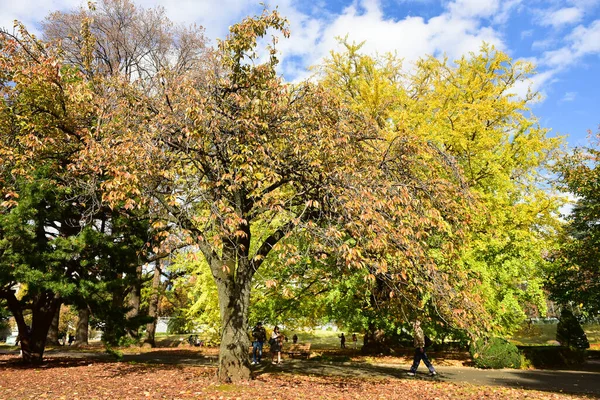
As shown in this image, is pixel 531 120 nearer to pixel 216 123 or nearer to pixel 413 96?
pixel 413 96

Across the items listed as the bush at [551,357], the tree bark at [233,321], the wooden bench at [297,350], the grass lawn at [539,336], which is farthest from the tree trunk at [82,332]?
the grass lawn at [539,336]

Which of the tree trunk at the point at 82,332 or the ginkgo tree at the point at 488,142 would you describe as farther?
the tree trunk at the point at 82,332

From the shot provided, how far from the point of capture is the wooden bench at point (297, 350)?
1888 centimetres

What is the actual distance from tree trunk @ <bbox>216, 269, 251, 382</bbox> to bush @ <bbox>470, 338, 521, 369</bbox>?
33.4ft

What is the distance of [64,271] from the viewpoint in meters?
11.5

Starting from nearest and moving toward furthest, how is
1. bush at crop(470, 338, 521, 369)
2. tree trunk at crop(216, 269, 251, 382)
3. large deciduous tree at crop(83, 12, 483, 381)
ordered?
large deciduous tree at crop(83, 12, 483, 381)
tree trunk at crop(216, 269, 251, 382)
bush at crop(470, 338, 521, 369)

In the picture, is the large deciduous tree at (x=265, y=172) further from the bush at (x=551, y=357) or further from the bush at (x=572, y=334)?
the bush at (x=572, y=334)

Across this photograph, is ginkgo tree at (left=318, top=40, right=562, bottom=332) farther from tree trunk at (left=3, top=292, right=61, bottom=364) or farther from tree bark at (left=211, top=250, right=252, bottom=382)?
tree trunk at (left=3, top=292, right=61, bottom=364)

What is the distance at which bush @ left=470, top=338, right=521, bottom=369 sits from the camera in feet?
50.7

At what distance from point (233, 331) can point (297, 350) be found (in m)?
10.9

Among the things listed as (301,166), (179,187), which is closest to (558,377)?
(301,166)

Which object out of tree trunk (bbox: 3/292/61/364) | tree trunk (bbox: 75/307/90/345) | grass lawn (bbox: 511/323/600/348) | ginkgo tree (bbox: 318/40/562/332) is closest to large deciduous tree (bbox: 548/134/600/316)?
ginkgo tree (bbox: 318/40/562/332)

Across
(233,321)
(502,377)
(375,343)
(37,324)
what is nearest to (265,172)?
(233,321)

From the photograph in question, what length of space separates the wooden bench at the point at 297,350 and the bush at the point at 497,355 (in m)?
7.08
